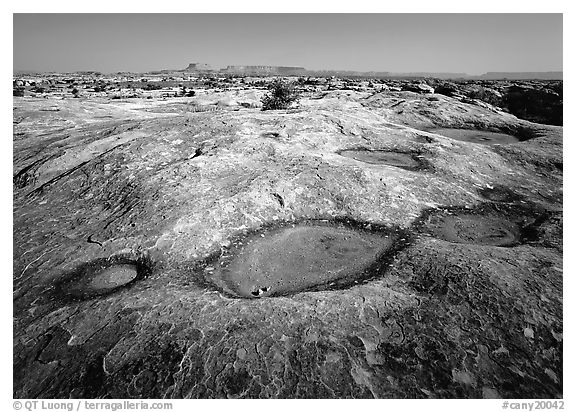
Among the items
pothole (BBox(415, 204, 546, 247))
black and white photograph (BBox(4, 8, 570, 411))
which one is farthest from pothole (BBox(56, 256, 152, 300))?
pothole (BBox(415, 204, 546, 247))

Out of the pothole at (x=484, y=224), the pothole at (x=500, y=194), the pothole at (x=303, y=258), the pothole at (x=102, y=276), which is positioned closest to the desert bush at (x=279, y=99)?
the pothole at (x=500, y=194)

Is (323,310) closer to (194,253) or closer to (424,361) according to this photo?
(424,361)

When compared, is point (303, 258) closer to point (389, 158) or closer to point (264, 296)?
point (264, 296)

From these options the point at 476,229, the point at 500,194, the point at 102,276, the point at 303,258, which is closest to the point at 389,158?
the point at 500,194

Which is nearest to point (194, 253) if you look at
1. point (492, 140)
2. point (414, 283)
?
point (414, 283)

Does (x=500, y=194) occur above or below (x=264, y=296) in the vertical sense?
above

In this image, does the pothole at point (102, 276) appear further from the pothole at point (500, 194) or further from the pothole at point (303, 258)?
the pothole at point (500, 194)
